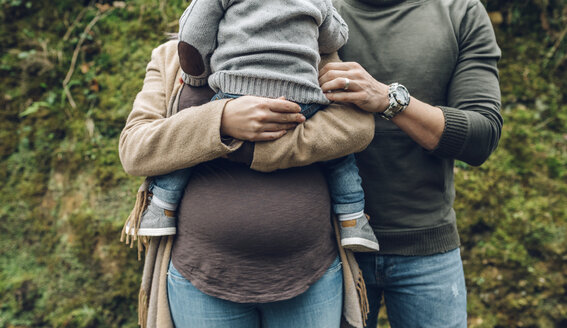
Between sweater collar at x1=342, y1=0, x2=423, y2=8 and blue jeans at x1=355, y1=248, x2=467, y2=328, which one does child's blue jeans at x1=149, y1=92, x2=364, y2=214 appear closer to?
blue jeans at x1=355, y1=248, x2=467, y2=328

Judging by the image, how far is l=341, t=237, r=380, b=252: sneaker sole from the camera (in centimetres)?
144

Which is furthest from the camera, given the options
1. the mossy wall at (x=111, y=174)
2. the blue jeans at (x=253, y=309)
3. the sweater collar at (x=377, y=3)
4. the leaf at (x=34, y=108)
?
the leaf at (x=34, y=108)

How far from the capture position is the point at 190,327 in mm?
1423

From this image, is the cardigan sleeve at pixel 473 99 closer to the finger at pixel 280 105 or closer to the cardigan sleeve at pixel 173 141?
the finger at pixel 280 105

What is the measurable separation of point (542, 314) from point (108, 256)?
10.0ft

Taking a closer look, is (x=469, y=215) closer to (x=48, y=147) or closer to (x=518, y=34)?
(x=518, y=34)

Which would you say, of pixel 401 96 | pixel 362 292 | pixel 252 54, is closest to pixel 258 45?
pixel 252 54

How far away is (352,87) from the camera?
4.44ft

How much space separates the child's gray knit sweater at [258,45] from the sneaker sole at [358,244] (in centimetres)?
55

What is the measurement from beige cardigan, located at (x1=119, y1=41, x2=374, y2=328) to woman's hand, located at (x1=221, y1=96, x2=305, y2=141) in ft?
0.10

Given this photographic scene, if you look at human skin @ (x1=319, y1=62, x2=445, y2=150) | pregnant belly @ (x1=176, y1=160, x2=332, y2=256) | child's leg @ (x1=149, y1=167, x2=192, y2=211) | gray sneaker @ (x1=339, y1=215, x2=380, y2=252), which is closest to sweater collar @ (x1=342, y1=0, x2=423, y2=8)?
human skin @ (x1=319, y1=62, x2=445, y2=150)

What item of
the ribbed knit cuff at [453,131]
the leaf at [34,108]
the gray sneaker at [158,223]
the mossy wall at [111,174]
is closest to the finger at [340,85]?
the ribbed knit cuff at [453,131]

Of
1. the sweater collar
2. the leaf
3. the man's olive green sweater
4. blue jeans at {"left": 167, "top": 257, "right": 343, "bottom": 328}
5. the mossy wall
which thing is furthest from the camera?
the leaf

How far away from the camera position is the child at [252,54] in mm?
1300
